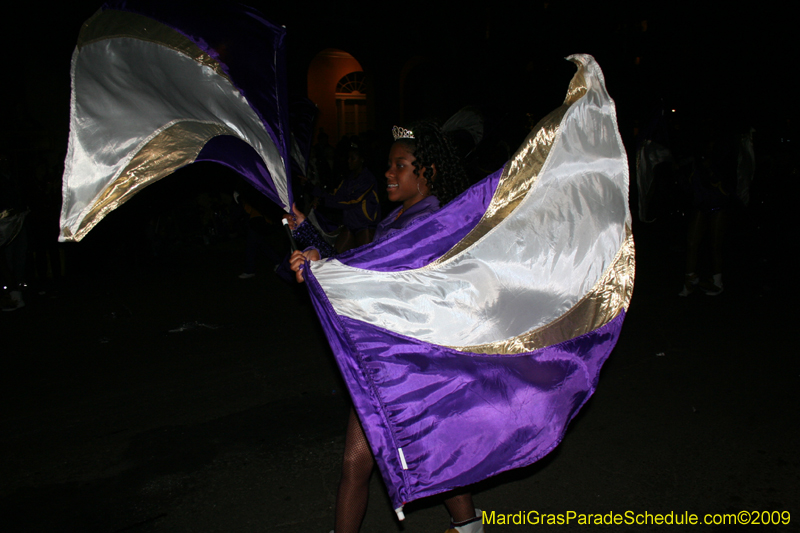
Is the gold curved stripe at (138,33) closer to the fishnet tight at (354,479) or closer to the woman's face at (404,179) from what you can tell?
the woman's face at (404,179)

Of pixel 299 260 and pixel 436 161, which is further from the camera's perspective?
pixel 436 161

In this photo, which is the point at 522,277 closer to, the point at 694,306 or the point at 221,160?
the point at 221,160

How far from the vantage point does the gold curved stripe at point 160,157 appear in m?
2.50

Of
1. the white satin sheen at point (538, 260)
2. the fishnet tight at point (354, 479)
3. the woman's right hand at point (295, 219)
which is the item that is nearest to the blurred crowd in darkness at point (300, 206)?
the woman's right hand at point (295, 219)

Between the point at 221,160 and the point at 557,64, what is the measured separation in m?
15.6

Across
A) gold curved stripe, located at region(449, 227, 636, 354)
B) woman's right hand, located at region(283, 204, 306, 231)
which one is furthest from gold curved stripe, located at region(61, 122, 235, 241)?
gold curved stripe, located at region(449, 227, 636, 354)

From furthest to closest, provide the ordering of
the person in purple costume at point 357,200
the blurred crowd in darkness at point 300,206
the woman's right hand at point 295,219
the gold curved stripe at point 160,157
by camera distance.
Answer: the person in purple costume at point 357,200 → the blurred crowd in darkness at point 300,206 → the woman's right hand at point 295,219 → the gold curved stripe at point 160,157

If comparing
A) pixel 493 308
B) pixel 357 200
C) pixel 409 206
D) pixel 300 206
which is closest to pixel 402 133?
pixel 409 206

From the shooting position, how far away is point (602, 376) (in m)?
4.95

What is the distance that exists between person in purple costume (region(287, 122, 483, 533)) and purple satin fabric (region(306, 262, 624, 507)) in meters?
0.29

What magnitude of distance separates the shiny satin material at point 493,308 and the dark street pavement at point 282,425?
0.93 m

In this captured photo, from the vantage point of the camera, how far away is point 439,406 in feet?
7.82

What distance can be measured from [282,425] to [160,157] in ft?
7.56

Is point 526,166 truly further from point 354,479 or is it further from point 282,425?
point 282,425
